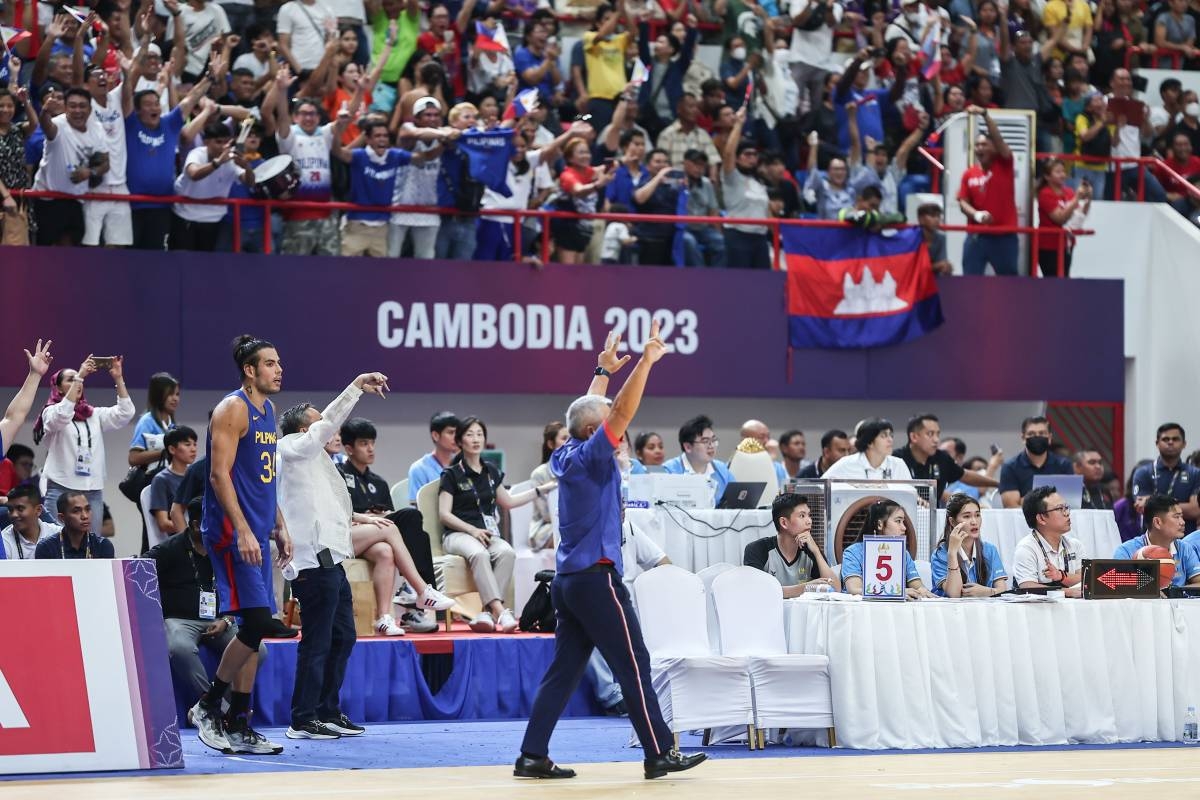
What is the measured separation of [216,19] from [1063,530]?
9639mm

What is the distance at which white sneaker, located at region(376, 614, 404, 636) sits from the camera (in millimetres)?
11727

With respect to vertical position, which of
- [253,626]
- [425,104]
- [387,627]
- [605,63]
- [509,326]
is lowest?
[387,627]

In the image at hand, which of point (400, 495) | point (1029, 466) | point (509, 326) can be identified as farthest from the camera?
point (509, 326)

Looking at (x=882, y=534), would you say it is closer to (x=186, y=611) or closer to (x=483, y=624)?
(x=483, y=624)

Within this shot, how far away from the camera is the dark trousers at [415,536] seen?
39.6ft

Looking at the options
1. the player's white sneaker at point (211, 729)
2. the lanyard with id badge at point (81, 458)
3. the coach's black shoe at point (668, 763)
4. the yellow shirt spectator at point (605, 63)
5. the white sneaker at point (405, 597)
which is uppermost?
the yellow shirt spectator at point (605, 63)

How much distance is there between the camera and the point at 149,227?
1459 cm

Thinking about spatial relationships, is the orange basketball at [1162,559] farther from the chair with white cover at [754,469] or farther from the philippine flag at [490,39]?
the philippine flag at [490,39]

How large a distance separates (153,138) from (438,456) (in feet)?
12.5

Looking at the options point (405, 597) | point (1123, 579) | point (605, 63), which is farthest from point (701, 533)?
point (605, 63)

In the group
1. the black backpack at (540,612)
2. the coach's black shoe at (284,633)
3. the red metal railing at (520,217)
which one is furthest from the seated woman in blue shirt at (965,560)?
the red metal railing at (520,217)

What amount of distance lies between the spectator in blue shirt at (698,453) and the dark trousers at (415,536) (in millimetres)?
2095

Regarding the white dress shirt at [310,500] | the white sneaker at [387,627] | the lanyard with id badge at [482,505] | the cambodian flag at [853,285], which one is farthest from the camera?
the cambodian flag at [853,285]

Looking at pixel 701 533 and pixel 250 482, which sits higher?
pixel 250 482
